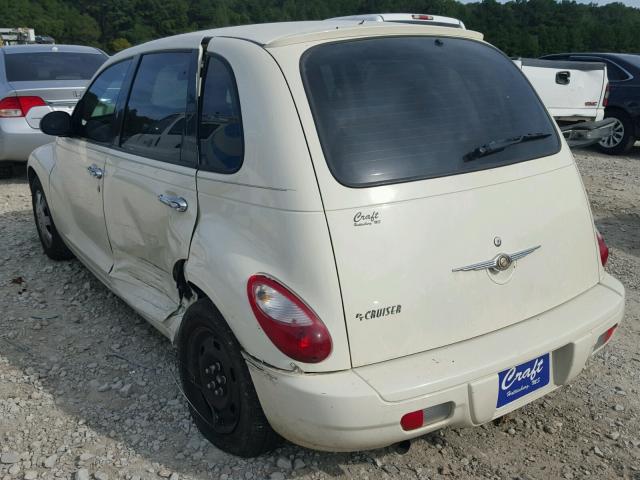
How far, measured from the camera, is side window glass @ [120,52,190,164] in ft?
9.56

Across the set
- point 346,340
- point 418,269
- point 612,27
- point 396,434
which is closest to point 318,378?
point 346,340

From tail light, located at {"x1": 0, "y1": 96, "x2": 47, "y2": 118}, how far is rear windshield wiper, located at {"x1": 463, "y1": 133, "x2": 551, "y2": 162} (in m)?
6.14

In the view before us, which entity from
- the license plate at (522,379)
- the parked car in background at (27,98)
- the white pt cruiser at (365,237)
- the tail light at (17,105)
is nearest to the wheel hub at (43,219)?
the white pt cruiser at (365,237)

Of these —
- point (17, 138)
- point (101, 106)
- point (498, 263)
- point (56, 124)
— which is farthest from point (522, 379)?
point (17, 138)

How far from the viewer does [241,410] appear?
246 centimetres

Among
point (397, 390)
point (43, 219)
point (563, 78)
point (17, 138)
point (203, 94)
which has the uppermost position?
point (203, 94)

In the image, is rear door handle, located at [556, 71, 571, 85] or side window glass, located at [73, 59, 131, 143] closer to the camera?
side window glass, located at [73, 59, 131, 143]

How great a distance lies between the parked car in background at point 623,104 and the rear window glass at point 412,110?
318 inches

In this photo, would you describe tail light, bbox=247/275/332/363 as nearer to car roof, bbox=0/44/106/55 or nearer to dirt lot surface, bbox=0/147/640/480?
dirt lot surface, bbox=0/147/640/480

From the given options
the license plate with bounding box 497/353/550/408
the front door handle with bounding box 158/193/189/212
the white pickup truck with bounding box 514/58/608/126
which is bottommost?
the white pickup truck with bounding box 514/58/608/126

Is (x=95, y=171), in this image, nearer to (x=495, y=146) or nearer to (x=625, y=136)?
(x=495, y=146)

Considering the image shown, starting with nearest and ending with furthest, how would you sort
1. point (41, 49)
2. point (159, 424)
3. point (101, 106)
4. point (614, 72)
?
point (159, 424) < point (101, 106) < point (41, 49) < point (614, 72)

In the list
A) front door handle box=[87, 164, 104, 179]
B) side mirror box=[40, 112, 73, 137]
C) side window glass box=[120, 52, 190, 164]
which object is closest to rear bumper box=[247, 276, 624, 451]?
side window glass box=[120, 52, 190, 164]

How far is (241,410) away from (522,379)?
1.10 meters
